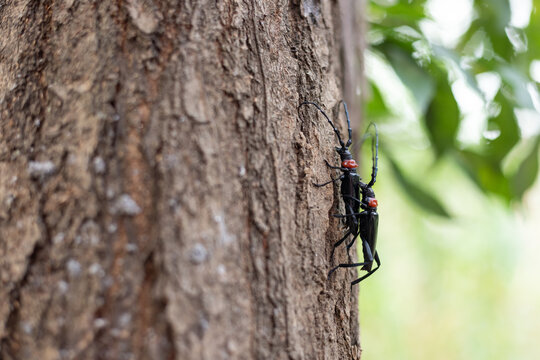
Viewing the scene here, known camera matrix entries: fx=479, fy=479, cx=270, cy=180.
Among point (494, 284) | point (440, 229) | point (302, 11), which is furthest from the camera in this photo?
point (494, 284)

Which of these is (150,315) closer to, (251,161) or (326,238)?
(251,161)

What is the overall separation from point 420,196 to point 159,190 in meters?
2.60

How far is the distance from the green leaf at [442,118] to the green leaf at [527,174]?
45cm

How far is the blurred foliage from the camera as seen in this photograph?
2.93m

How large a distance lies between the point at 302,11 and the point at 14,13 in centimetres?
91

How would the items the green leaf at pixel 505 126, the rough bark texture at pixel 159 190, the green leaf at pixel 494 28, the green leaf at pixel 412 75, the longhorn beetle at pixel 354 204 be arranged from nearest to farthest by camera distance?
the rough bark texture at pixel 159 190
the longhorn beetle at pixel 354 204
the green leaf at pixel 412 75
the green leaf at pixel 505 126
the green leaf at pixel 494 28

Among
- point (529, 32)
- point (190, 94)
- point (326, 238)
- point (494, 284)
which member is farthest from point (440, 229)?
point (190, 94)

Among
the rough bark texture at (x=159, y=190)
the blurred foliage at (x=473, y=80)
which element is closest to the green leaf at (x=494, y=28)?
the blurred foliage at (x=473, y=80)

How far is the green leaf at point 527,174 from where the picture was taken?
3.01m

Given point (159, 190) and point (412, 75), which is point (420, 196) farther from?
point (159, 190)

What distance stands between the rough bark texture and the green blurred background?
1582mm

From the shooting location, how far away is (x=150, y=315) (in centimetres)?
108

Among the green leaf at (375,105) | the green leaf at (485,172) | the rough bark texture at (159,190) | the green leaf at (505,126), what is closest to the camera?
the rough bark texture at (159,190)

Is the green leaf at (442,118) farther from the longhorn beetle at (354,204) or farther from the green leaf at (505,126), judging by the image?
the longhorn beetle at (354,204)
